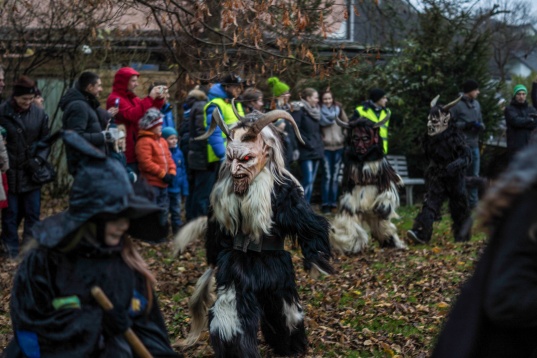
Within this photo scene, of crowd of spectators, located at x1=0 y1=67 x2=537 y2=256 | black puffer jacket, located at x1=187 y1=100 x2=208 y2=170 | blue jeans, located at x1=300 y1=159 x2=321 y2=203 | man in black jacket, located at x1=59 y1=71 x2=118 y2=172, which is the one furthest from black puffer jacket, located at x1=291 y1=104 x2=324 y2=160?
man in black jacket, located at x1=59 y1=71 x2=118 y2=172

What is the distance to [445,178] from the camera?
11703 mm

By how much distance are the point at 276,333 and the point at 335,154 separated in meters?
8.66

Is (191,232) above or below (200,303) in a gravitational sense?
above

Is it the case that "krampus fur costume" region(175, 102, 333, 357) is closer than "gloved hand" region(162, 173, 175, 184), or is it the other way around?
"krampus fur costume" region(175, 102, 333, 357)

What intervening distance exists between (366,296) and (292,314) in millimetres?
2468

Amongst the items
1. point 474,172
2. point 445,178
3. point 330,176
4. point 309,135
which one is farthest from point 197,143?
point 474,172

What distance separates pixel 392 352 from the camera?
727 centimetres

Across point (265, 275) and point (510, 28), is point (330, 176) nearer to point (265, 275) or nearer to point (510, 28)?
point (265, 275)

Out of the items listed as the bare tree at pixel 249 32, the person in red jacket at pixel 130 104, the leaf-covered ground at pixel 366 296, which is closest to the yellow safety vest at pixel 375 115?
the bare tree at pixel 249 32

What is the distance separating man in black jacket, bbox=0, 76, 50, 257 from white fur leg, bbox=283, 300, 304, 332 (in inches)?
175

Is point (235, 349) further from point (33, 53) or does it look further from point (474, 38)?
point (474, 38)

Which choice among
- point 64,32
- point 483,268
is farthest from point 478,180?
point 64,32

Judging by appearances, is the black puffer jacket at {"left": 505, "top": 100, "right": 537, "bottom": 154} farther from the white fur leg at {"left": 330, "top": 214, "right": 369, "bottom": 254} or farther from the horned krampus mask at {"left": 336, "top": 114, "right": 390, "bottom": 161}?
the white fur leg at {"left": 330, "top": 214, "right": 369, "bottom": 254}

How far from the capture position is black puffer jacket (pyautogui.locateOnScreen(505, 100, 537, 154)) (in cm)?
1443
